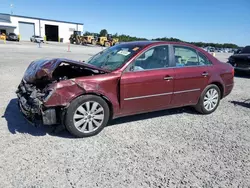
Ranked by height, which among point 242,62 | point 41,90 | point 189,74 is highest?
point 242,62

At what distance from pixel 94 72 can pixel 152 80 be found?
1.07 metres

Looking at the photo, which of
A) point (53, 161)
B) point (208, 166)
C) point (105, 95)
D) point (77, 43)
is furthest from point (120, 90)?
point (77, 43)

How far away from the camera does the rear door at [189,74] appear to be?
4.28 m

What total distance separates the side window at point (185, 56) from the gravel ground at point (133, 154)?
1.19 metres

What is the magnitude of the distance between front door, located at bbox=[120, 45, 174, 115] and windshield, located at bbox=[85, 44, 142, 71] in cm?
20

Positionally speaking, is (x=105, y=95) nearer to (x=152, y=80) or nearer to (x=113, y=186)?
(x=152, y=80)

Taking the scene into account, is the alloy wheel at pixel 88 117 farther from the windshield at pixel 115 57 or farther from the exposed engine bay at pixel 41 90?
the windshield at pixel 115 57

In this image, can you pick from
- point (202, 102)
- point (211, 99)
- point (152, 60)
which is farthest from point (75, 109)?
point (211, 99)

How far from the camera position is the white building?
5222 cm

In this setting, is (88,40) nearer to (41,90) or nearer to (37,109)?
(41,90)

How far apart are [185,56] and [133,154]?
246cm

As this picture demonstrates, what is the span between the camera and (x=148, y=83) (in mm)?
3863

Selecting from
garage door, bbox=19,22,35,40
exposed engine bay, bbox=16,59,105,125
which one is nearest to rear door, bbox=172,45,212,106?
Answer: exposed engine bay, bbox=16,59,105,125

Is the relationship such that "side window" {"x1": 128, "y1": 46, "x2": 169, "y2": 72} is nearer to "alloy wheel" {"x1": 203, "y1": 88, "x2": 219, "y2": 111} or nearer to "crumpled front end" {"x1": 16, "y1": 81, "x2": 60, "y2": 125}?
"alloy wheel" {"x1": 203, "y1": 88, "x2": 219, "y2": 111}
